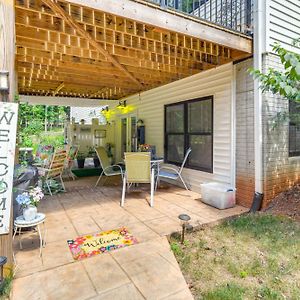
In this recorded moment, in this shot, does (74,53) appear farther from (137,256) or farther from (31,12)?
(137,256)

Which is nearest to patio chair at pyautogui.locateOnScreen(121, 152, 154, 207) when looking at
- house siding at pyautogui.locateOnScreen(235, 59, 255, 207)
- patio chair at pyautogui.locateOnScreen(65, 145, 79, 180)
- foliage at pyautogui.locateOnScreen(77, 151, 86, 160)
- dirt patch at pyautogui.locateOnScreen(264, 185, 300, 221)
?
house siding at pyautogui.locateOnScreen(235, 59, 255, 207)

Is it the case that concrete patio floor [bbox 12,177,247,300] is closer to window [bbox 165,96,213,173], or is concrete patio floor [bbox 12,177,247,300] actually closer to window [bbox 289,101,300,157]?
window [bbox 165,96,213,173]

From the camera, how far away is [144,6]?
9.32 feet

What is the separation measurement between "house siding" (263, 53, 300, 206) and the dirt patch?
0.29 ft

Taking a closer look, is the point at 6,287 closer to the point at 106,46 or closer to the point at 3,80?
the point at 3,80

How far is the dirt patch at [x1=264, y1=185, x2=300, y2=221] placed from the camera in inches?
142

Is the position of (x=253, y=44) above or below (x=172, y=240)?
above

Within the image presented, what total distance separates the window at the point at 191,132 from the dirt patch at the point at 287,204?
4.28ft

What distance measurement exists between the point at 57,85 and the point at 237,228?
5.79 m

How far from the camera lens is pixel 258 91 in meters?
3.80

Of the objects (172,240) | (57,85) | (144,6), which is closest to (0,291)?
(172,240)

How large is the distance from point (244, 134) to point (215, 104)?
2.98 ft

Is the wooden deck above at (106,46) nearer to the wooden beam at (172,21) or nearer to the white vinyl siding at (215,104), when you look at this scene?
the wooden beam at (172,21)

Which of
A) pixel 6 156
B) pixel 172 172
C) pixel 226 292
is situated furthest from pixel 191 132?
pixel 6 156
